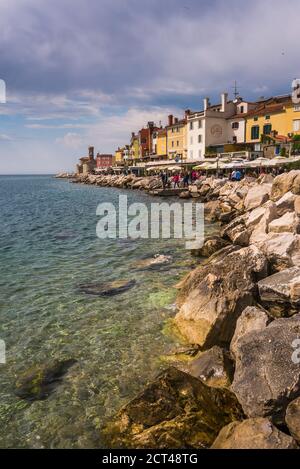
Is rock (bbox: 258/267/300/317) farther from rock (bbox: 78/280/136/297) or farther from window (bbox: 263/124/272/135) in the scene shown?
window (bbox: 263/124/272/135)

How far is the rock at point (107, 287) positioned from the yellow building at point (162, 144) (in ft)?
214

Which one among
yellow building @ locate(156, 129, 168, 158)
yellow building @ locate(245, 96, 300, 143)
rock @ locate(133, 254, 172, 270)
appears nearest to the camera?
rock @ locate(133, 254, 172, 270)

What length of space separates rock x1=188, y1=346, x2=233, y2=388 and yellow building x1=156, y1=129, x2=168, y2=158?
70.2 m

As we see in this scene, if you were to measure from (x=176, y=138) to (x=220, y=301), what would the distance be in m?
65.1

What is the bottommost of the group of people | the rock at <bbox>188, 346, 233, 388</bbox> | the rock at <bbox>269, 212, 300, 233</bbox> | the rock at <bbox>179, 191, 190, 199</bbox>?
the rock at <bbox>188, 346, 233, 388</bbox>

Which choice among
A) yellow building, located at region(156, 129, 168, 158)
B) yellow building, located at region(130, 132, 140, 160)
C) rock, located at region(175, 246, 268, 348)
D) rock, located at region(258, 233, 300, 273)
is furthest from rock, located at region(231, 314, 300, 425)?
yellow building, located at region(130, 132, 140, 160)

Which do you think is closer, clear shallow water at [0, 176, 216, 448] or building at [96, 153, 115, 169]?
clear shallow water at [0, 176, 216, 448]

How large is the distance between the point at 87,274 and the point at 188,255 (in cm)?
458

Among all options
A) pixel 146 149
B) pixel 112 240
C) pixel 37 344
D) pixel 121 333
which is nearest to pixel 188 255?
pixel 112 240

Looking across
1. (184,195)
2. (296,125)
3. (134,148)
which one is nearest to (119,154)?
(134,148)

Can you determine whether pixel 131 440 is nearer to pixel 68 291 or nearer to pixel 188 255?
pixel 68 291

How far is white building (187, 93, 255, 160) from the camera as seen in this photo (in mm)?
56719

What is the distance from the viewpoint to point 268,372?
5.01 m
